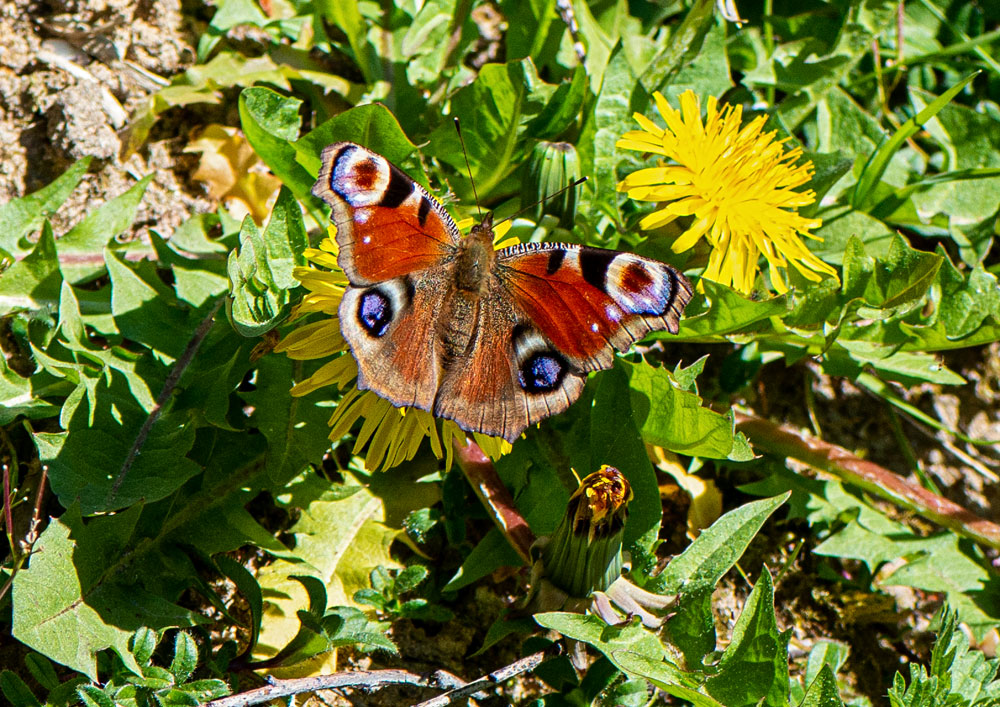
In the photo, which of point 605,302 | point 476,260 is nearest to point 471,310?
point 476,260

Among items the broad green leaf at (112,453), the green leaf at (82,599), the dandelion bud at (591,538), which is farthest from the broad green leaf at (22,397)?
the dandelion bud at (591,538)

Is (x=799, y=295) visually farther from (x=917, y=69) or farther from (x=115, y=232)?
(x=115, y=232)

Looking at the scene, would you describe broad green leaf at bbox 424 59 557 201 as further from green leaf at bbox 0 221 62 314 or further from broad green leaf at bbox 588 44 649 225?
green leaf at bbox 0 221 62 314

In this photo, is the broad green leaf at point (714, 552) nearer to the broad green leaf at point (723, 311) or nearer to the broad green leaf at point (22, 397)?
the broad green leaf at point (723, 311)

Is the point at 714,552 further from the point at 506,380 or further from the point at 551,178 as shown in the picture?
the point at 551,178

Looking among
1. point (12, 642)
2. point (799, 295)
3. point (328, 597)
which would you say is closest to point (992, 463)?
point (799, 295)

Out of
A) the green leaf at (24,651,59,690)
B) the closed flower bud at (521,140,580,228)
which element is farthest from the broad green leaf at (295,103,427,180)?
the green leaf at (24,651,59,690)
